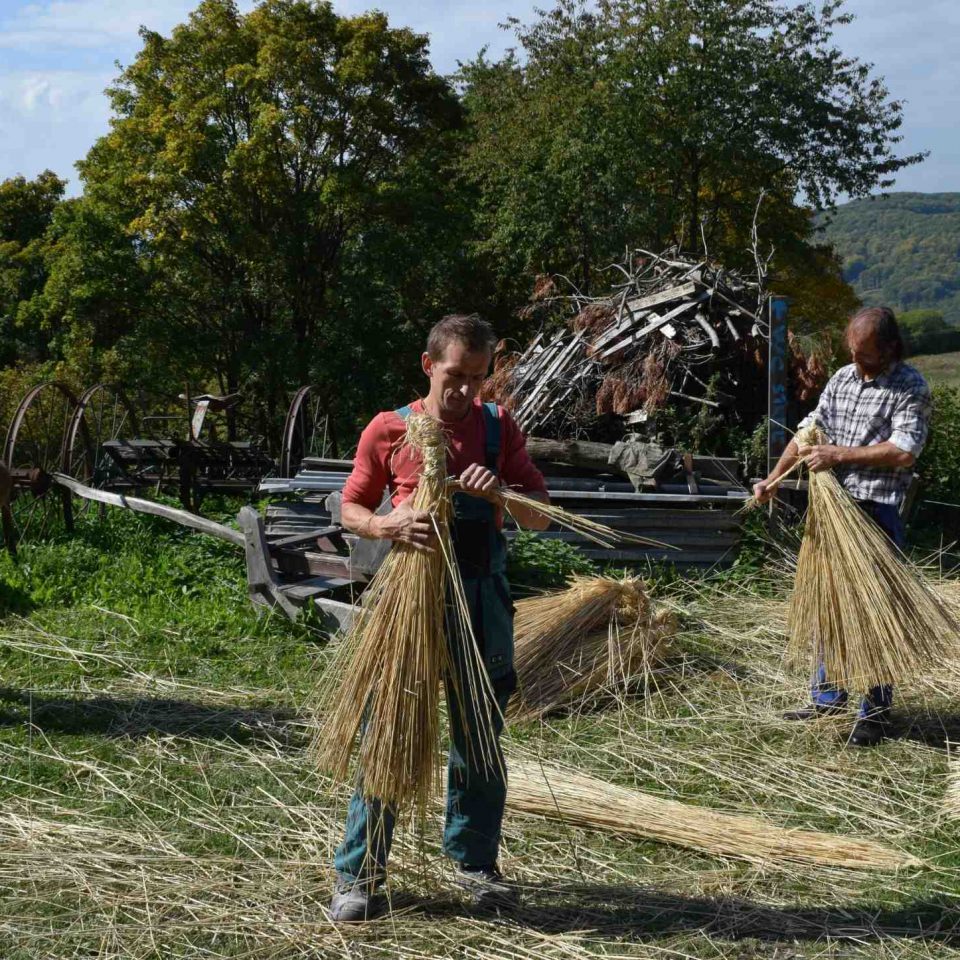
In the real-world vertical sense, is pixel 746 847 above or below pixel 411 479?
below

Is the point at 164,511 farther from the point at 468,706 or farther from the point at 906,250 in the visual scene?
the point at 906,250

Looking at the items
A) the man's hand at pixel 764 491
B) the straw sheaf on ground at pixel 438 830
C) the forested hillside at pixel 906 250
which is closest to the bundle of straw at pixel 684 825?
the straw sheaf on ground at pixel 438 830

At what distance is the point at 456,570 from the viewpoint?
2945 millimetres

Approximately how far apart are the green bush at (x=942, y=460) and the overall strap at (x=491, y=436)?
6.84 metres

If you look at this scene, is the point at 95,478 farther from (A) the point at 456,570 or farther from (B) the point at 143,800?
(A) the point at 456,570

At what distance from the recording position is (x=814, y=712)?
4926 millimetres

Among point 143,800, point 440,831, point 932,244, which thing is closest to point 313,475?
point 143,800

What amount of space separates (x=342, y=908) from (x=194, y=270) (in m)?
15.9

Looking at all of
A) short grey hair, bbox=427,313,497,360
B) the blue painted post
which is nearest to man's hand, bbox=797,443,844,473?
short grey hair, bbox=427,313,497,360


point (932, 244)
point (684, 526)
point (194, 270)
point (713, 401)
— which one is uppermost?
point (932, 244)

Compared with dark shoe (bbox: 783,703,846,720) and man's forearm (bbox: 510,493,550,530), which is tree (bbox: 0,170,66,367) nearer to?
dark shoe (bbox: 783,703,846,720)

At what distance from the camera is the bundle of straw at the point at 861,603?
4355 mm

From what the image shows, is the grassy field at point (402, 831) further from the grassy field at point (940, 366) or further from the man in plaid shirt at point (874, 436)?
the grassy field at point (940, 366)

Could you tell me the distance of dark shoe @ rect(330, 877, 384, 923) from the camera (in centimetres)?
311
